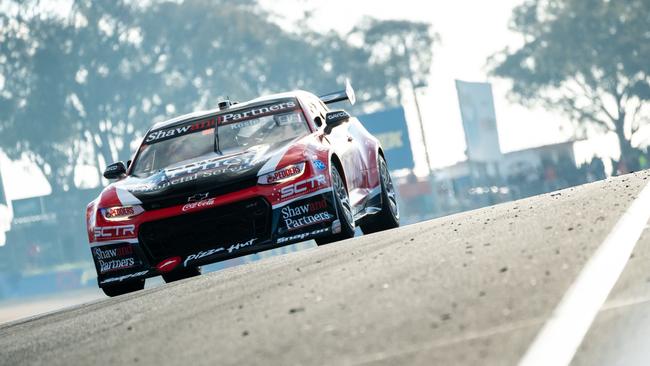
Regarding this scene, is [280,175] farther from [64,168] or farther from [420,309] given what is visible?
[64,168]

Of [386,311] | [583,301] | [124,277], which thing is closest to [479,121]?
[124,277]

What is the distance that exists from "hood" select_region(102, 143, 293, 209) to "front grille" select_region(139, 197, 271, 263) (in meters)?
0.12

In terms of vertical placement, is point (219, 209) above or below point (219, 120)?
below

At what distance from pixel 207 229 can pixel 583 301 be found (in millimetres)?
5449

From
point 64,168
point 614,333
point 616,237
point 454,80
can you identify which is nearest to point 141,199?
point 616,237

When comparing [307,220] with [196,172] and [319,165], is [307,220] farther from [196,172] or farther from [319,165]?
[196,172]

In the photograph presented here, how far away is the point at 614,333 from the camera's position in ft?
13.1

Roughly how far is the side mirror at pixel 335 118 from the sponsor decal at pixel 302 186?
0.99 metres

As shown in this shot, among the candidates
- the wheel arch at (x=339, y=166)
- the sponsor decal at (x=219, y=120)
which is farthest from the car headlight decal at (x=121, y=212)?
the wheel arch at (x=339, y=166)

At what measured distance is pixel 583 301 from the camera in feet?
14.5

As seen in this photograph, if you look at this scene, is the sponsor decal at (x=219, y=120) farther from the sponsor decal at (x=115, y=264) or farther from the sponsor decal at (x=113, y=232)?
the sponsor decal at (x=115, y=264)

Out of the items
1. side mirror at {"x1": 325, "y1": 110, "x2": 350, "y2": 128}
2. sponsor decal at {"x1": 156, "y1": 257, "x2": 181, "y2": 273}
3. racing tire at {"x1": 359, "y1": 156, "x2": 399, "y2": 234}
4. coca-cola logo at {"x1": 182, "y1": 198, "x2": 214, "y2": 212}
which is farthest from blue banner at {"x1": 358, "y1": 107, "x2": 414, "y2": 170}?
coca-cola logo at {"x1": 182, "y1": 198, "x2": 214, "y2": 212}

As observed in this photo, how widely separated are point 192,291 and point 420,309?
2.82 metres

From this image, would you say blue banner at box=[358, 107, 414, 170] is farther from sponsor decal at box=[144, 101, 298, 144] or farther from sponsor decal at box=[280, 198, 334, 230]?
sponsor decal at box=[280, 198, 334, 230]
